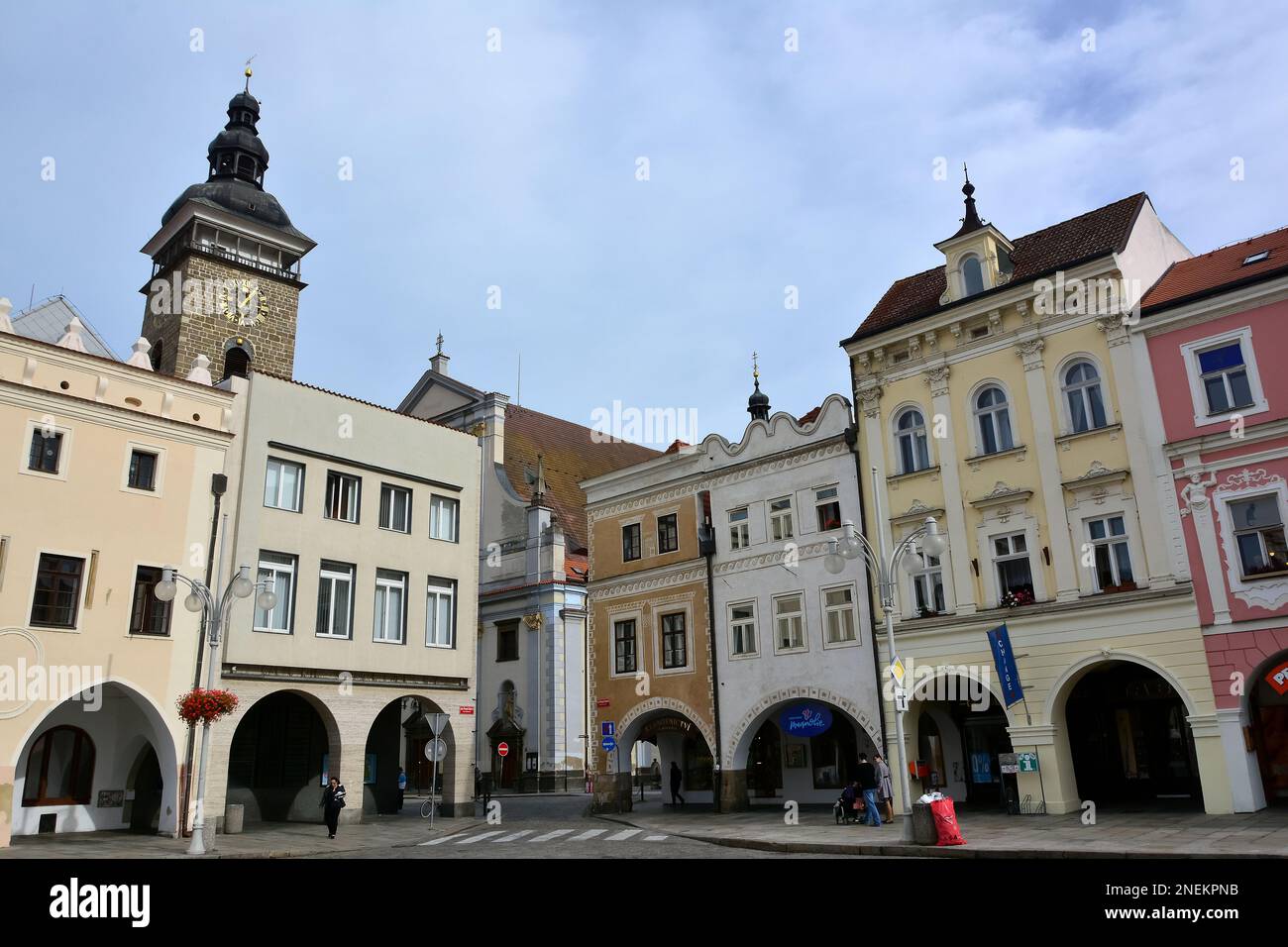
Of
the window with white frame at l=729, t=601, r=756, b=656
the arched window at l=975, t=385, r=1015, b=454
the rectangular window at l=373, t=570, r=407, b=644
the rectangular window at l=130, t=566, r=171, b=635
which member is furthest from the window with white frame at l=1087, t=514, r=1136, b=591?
the rectangular window at l=130, t=566, r=171, b=635

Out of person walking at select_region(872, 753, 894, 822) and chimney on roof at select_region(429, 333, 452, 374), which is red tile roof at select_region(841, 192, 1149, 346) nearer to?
person walking at select_region(872, 753, 894, 822)

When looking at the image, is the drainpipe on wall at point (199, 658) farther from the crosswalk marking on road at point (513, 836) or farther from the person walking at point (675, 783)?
the person walking at point (675, 783)

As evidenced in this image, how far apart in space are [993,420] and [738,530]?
29.6 ft

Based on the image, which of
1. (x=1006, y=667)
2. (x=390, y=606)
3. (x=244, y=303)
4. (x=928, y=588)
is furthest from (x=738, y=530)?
(x=244, y=303)

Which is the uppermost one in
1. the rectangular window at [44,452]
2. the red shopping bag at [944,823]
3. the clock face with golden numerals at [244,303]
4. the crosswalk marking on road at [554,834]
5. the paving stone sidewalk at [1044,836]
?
the clock face with golden numerals at [244,303]

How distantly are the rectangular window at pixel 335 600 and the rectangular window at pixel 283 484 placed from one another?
2.08m

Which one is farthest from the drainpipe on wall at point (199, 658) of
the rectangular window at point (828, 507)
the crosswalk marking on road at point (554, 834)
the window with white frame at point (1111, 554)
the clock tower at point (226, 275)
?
the window with white frame at point (1111, 554)

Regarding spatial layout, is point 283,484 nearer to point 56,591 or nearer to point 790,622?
point 56,591

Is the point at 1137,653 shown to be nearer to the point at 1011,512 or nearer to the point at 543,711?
the point at 1011,512

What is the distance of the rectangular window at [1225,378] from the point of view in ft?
75.6

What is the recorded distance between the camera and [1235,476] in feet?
74.3

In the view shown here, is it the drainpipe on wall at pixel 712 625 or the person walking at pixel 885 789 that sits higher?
the drainpipe on wall at pixel 712 625

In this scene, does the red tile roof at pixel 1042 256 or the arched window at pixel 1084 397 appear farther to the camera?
the red tile roof at pixel 1042 256
